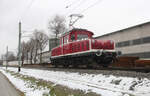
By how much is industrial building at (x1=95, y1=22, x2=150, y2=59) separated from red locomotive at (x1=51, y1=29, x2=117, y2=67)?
13.1 m

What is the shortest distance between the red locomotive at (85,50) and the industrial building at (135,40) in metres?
13.1

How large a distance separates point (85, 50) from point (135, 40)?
16.8 metres

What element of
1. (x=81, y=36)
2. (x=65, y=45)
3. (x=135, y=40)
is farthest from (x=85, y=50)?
(x=135, y=40)

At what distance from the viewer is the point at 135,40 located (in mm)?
27609

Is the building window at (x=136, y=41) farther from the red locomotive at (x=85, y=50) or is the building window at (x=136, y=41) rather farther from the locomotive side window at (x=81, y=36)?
the locomotive side window at (x=81, y=36)

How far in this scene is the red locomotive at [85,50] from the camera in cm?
1287

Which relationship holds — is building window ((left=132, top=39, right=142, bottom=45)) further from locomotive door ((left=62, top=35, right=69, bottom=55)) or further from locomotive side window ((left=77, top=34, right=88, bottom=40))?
locomotive door ((left=62, top=35, right=69, bottom=55))

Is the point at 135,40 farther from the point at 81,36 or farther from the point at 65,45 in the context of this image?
the point at 65,45

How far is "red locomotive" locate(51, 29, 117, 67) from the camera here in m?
12.9

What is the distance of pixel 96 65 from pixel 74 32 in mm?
3634

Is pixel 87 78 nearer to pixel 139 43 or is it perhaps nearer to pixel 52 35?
pixel 139 43

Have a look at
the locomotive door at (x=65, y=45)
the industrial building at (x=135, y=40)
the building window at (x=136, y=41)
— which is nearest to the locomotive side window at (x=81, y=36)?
the locomotive door at (x=65, y=45)

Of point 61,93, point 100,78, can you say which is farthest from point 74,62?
point 61,93

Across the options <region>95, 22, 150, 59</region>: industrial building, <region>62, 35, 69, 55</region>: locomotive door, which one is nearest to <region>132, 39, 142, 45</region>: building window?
<region>95, 22, 150, 59</region>: industrial building
